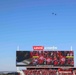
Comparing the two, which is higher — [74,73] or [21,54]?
[21,54]

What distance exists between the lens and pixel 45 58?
8275 cm

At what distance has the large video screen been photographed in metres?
82.2

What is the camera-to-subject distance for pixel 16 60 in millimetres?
82625

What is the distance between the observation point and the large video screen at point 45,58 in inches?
3238

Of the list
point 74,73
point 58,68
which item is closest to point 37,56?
point 58,68

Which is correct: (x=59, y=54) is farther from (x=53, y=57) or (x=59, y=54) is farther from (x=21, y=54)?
(x=21, y=54)

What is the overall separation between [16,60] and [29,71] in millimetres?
6745

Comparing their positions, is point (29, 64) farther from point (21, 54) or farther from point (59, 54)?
point (59, 54)

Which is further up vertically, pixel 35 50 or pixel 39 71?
pixel 35 50

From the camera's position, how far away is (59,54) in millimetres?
82625

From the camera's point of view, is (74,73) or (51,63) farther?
(74,73)

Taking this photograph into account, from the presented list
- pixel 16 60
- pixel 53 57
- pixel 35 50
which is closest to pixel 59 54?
pixel 53 57

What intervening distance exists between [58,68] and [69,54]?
19.7 feet

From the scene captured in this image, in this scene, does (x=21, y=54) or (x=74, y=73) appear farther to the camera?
(x=74, y=73)
